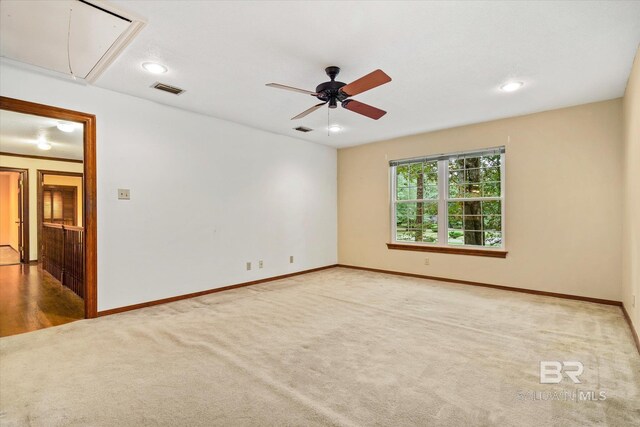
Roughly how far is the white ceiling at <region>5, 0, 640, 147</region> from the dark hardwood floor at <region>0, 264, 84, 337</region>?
253 centimetres

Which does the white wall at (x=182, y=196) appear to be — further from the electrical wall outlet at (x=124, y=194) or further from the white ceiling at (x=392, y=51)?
the white ceiling at (x=392, y=51)

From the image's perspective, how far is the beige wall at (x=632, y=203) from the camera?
8.86 feet

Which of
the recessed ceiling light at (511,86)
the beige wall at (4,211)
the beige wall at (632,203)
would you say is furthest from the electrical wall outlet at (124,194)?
the beige wall at (4,211)

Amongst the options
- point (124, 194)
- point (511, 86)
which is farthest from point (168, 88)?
point (511, 86)

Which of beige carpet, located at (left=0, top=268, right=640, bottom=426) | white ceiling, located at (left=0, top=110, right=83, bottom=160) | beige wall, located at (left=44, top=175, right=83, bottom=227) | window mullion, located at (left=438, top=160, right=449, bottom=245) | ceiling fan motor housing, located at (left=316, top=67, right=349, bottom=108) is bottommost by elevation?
beige carpet, located at (left=0, top=268, right=640, bottom=426)

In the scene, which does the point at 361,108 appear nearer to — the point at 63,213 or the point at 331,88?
the point at 331,88

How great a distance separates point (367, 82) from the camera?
8.38ft

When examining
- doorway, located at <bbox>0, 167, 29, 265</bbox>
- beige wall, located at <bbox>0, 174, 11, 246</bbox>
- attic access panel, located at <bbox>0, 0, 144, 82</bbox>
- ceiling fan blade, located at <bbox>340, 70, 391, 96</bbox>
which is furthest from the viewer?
beige wall, located at <bbox>0, 174, 11, 246</bbox>

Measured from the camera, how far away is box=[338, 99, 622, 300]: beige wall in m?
3.88

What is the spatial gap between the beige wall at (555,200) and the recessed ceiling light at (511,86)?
1.21 metres

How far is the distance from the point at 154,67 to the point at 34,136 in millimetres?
4490

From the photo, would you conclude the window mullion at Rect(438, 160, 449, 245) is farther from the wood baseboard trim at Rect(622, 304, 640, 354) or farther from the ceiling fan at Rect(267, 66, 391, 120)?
the ceiling fan at Rect(267, 66, 391, 120)

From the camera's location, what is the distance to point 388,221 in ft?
19.4

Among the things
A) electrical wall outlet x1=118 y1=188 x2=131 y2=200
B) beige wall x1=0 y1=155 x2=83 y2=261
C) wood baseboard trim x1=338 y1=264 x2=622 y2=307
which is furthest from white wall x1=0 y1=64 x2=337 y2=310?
beige wall x1=0 y1=155 x2=83 y2=261
